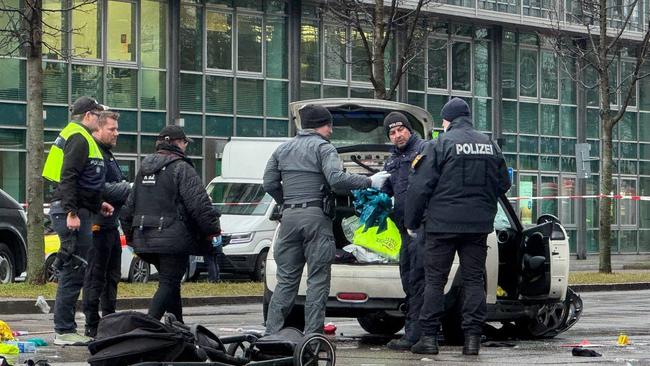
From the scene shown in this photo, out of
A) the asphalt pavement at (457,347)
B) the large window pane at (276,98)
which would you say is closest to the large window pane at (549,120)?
the large window pane at (276,98)

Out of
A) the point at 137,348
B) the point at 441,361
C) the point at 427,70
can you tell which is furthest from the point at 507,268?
the point at 427,70

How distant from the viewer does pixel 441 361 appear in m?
10.8

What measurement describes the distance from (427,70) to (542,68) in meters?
5.54

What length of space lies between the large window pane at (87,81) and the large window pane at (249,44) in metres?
4.47

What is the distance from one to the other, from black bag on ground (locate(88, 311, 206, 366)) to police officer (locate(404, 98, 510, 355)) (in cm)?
341

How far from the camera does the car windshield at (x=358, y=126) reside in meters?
14.2

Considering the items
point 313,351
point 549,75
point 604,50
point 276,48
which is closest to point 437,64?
point 549,75

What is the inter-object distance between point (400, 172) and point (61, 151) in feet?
9.24

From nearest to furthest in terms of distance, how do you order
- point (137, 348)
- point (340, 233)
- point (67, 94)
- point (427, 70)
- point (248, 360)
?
1. point (137, 348)
2. point (248, 360)
3. point (340, 233)
4. point (67, 94)
5. point (427, 70)

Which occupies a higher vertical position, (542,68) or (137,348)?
(542,68)

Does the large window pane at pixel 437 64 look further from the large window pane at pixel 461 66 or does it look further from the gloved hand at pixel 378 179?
the gloved hand at pixel 378 179

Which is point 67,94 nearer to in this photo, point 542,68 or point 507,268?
point 542,68

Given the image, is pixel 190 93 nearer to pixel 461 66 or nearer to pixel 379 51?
pixel 461 66

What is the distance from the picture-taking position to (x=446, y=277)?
11.5 meters
